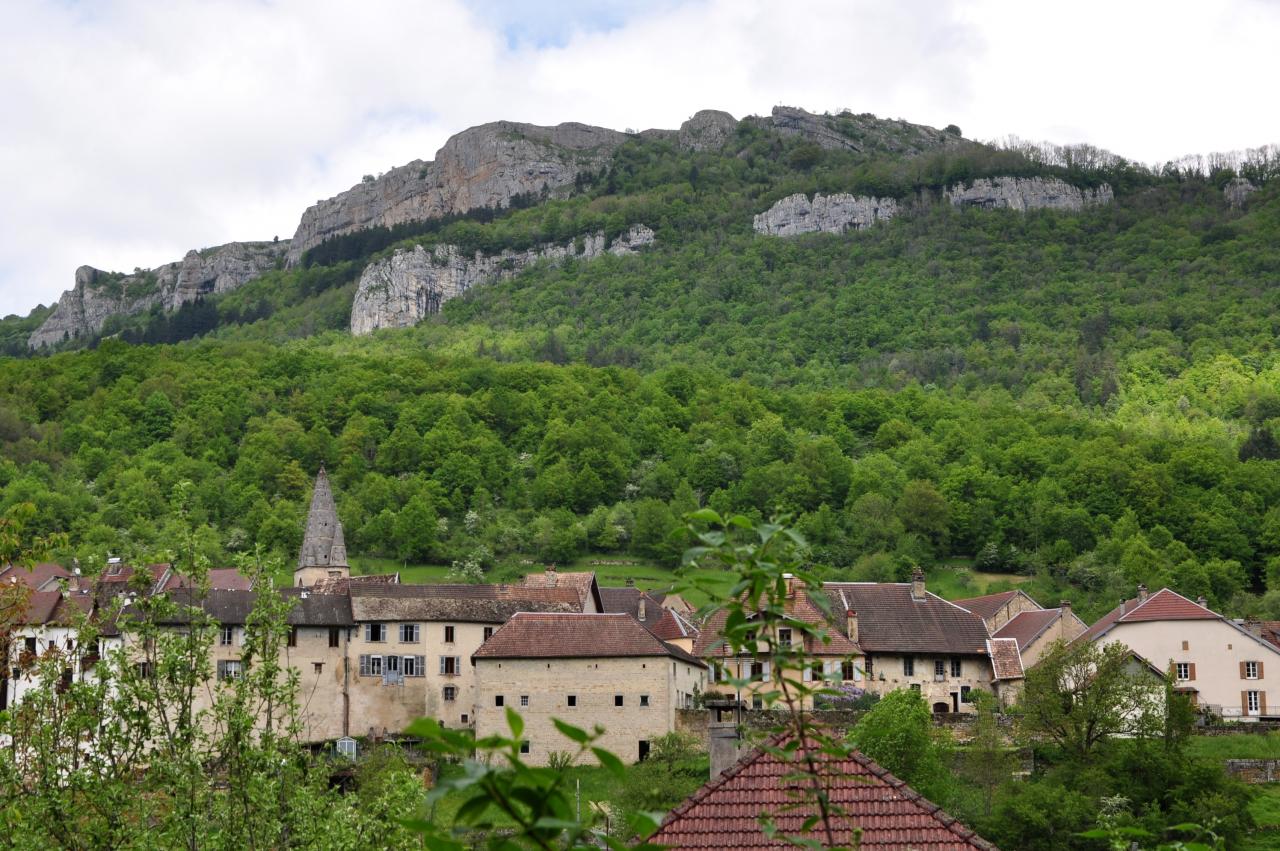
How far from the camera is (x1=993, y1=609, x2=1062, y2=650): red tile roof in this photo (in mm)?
71312

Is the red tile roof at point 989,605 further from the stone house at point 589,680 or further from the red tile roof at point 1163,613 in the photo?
the stone house at point 589,680

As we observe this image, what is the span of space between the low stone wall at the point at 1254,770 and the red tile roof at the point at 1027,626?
1708cm

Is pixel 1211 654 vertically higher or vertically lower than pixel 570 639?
lower

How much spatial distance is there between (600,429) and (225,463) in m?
37.5

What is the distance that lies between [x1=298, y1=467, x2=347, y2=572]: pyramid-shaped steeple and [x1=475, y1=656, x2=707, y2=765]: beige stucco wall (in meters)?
43.9

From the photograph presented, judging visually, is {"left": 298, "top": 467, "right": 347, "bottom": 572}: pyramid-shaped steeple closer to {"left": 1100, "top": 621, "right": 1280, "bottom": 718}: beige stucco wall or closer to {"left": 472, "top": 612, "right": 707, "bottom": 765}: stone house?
{"left": 472, "top": 612, "right": 707, "bottom": 765}: stone house

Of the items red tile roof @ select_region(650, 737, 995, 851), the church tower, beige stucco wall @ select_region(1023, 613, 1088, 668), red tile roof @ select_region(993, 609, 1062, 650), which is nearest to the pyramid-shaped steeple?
the church tower

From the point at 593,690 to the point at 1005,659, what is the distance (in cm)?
1830

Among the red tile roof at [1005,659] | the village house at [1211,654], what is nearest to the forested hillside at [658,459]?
the village house at [1211,654]

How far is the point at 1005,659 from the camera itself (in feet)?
225

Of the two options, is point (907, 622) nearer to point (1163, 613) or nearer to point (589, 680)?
point (1163, 613)

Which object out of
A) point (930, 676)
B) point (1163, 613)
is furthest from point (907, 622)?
point (1163, 613)

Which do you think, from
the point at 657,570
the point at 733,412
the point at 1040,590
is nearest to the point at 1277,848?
the point at 1040,590

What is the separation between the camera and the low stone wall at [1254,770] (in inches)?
2098
